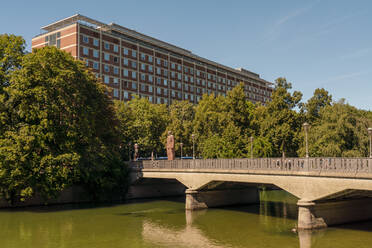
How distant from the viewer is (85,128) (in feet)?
131

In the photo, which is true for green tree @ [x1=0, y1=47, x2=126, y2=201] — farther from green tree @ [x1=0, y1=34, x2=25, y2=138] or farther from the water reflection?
the water reflection

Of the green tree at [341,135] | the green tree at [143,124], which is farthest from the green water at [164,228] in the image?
the green tree at [143,124]

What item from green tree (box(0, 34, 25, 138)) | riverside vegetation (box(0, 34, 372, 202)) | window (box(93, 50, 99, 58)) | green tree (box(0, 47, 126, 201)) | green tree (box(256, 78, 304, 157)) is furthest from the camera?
window (box(93, 50, 99, 58))

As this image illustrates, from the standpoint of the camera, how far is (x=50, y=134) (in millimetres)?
37250

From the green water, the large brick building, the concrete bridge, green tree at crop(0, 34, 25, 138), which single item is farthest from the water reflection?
the large brick building

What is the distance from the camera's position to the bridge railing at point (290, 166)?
77.3 feet

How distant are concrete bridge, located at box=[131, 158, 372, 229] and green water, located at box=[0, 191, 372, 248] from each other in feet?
3.62

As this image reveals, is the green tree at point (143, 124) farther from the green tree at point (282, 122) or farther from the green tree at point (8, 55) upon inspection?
the green tree at point (8, 55)

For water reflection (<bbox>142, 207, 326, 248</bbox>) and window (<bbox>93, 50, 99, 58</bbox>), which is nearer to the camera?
water reflection (<bbox>142, 207, 326, 248</bbox>)

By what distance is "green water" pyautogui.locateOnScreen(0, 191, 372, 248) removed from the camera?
23.9m

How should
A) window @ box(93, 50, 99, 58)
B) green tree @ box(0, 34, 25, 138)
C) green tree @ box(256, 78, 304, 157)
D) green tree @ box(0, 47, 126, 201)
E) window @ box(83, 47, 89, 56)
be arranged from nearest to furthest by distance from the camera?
1. green tree @ box(0, 47, 126, 201)
2. green tree @ box(0, 34, 25, 138)
3. green tree @ box(256, 78, 304, 157)
4. window @ box(83, 47, 89, 56)
5. window @ box(93, 50, 99, 58)

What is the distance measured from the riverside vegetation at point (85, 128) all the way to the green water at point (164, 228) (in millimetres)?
3841

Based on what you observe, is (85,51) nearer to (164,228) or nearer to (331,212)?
(164,228)

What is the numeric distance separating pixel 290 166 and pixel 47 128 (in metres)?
22.2
